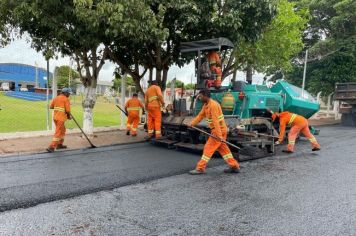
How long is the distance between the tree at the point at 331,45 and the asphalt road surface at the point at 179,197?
12923 millimetres

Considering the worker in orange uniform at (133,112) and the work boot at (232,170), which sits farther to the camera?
the worker in orange uniform at (133,112)

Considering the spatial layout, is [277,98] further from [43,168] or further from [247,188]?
[43,168]

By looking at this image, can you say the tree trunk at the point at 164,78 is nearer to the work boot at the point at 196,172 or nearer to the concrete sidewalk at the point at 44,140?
the concrete sidewalk at the point at 44,140

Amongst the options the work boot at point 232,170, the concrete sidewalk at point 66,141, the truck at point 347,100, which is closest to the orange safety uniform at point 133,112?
the concrete sidewalk at point 66,141

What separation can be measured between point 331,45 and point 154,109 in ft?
44.2

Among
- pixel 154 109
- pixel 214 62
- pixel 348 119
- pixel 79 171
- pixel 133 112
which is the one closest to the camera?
pixel 79 171

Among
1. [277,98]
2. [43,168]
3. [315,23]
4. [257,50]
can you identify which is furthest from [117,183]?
[315,23]

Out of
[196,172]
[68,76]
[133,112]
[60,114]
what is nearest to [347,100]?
[133,112]

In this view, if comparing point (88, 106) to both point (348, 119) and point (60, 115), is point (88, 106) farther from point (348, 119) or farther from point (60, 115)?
point (348, 119)

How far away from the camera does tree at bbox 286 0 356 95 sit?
61.8ft

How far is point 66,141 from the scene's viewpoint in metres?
9.16

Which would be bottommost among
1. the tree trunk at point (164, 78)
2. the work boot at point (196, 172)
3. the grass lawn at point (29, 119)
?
the work boot at point (196, 172)

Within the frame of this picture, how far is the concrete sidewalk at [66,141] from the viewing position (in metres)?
7.91

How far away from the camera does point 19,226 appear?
3.75 meters
